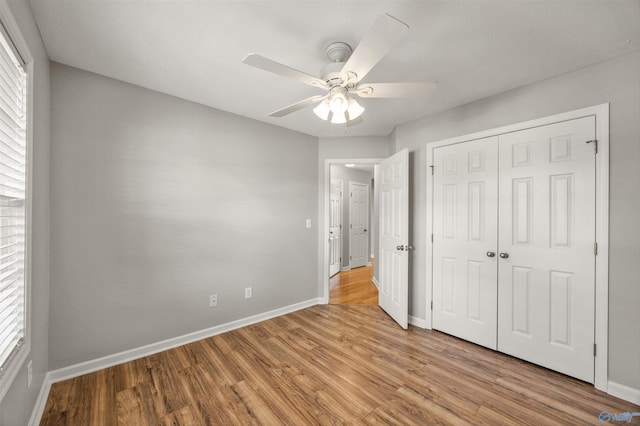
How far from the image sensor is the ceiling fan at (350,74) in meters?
1.19

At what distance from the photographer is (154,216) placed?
2.44 m

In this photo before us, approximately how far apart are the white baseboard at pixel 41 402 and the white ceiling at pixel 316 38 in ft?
7.65

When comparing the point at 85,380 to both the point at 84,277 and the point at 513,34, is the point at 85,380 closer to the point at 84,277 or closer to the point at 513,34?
the point at 84,277

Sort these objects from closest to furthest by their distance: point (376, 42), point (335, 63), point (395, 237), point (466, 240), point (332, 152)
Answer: point (376, 42) → point (335, 63) → point (466, 240) → point (395, 237) → point (332, 152)

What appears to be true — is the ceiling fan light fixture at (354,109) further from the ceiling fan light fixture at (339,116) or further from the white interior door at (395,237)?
the white interior door at (395,237)

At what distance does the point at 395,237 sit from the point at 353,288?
5.74ft

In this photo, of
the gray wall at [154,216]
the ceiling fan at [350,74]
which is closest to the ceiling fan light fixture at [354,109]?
the ceiling fan at [350,74]

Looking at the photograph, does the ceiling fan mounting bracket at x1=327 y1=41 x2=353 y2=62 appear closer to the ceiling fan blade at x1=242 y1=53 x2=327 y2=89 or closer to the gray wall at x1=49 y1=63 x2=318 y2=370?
the ceiling fan blade at x1=242 y1=53 x2=327 y2=89

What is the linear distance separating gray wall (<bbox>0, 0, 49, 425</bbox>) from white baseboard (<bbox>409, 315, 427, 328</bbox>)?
3.17m

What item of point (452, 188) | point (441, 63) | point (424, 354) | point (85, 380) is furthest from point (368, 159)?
point (85, 380)

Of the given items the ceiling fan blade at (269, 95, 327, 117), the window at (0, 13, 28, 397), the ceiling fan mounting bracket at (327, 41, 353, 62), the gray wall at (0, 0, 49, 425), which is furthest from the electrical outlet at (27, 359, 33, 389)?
the ceiling fan mounting bracket at (327, 41, 353, 62)

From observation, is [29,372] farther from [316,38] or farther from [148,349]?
[316,38]

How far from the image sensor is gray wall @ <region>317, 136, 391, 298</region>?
373cm

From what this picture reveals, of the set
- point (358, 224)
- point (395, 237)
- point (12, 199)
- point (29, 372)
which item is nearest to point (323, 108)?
point (12, 199)
